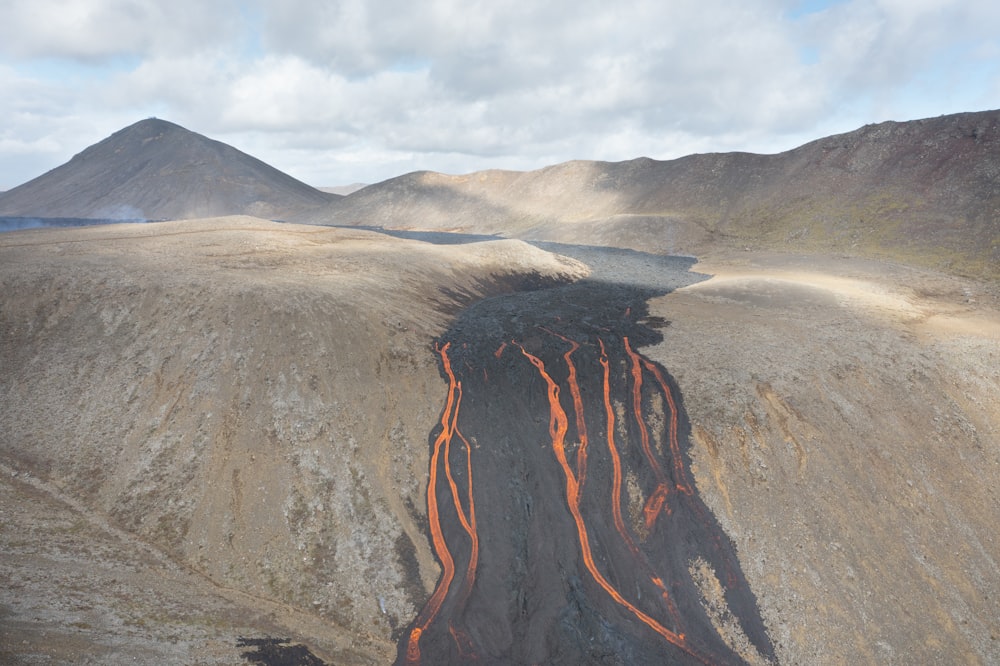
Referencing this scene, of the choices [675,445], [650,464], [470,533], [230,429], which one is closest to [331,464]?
[230,429]

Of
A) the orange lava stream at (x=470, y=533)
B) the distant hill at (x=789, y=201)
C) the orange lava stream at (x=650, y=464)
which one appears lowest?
the orange lava stream at (x=470, y=533)

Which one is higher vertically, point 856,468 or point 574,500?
point 856,468

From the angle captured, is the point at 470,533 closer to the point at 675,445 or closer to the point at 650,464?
the point at 650,464

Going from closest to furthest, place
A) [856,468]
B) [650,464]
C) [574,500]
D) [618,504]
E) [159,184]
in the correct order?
[618,504] < [574,500] < [856,468] < [650,464] < [159,184]

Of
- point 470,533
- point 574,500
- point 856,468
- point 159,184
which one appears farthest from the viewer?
point 159,184

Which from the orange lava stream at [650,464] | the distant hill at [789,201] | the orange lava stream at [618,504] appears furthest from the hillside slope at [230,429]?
the distant hill at [789,201]

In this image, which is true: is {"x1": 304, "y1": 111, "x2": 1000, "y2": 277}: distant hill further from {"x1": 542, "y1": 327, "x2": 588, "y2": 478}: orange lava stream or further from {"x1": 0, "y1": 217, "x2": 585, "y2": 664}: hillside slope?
{"x1": 0, "y1": 217, "x2": 585, "y2": 664}: hillside slope

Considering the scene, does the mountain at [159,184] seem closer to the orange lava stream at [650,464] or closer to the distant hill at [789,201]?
the distant hill at [789,201]
